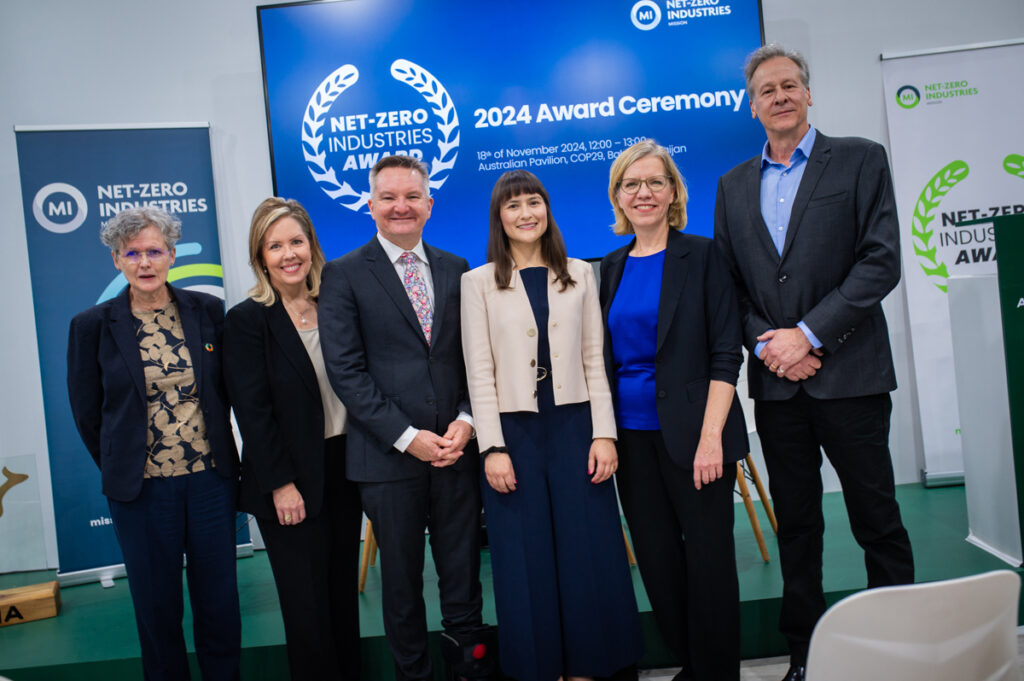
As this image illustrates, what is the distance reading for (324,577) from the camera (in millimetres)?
2459

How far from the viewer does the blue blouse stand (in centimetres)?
229

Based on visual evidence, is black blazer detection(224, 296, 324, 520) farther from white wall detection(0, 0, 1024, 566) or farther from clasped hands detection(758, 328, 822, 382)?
white wall detection(0, 0, 1024, 566)

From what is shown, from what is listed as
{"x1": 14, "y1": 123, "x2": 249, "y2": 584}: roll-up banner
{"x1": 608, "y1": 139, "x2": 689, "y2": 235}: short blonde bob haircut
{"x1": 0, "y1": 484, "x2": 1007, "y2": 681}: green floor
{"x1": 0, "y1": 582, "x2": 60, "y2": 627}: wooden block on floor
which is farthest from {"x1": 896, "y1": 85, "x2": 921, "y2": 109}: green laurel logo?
{"x1": 0, "y1": 582, "x2": 60, "y2": 627}: wooden block on floor

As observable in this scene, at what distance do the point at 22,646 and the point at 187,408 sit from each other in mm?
1737

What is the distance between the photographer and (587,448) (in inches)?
91.4

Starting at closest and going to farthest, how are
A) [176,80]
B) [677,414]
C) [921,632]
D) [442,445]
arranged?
1. [921,632]
2. [677,414]
3. [442,445]
4. [176,80]

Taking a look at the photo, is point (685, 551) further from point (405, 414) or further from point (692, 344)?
point (405, 414)

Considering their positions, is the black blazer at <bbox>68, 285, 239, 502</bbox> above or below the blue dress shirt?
below

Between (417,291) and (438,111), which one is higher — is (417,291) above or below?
below

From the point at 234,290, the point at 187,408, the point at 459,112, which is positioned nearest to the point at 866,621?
the point at 187,408

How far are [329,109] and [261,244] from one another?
6.57 feet

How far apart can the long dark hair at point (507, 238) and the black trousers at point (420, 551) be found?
70 cm

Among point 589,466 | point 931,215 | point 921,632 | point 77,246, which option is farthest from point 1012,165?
point 77,246

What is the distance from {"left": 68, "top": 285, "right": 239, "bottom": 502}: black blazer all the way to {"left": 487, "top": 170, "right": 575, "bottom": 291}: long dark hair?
1042mm
